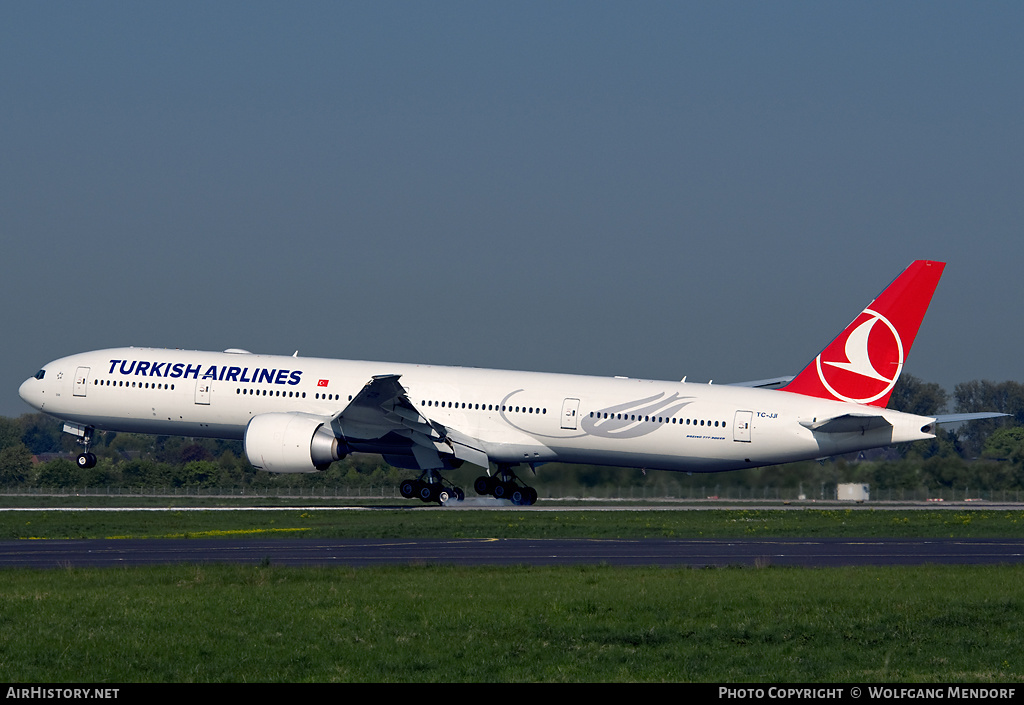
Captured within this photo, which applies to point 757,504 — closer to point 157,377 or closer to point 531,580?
point 157,377

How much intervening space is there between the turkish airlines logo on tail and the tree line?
16.5 feet

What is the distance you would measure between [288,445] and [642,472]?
14994mm

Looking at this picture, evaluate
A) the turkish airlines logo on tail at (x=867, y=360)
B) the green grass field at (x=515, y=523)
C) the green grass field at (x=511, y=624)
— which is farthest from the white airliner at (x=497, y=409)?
the green grass field at (x=511, y=624)

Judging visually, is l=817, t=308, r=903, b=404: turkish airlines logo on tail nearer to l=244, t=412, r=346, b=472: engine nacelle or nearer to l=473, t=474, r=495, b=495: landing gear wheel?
l=473, t=474, r=495, b=495: landing gear wheel

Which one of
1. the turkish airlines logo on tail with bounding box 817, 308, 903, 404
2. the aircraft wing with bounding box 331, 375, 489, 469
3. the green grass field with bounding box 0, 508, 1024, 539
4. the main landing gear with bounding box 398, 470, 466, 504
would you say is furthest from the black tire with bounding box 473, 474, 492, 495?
the turkish airlines logo on tail with bounding box 817, 308, 903, 404

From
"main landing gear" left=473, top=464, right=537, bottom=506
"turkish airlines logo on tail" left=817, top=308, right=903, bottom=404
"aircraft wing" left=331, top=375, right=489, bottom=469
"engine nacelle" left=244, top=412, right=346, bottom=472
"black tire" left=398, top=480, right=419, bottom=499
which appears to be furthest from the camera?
"main landing gear" left=473, top=464, right=537, bottom=506

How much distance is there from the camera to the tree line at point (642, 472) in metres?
51.9

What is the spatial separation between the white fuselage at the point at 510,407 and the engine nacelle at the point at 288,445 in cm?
237

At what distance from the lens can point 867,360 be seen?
47.7 m

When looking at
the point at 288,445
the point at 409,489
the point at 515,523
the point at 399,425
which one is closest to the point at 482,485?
the point at 409,489

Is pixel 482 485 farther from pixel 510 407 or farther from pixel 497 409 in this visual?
pixel 510 407

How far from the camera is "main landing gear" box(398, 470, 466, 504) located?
50.3 metres

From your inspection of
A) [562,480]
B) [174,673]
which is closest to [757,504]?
[562,480]
